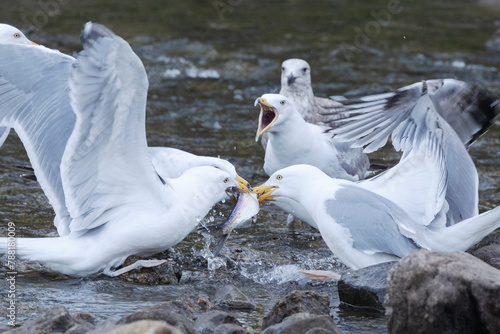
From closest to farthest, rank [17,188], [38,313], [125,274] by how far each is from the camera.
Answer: [38,313]
[125,274]
[17,188]

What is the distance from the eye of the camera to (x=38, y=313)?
4938 millimetres

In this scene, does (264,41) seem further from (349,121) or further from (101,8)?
(349,121)

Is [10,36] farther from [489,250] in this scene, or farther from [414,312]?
[414,312]

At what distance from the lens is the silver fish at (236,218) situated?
5.82 meters

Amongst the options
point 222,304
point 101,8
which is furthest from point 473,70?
point 222,304

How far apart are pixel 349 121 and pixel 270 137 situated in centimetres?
81

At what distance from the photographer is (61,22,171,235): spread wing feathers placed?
15.8 ft

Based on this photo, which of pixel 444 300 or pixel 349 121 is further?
pixel 349 121

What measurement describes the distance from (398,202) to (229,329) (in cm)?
211

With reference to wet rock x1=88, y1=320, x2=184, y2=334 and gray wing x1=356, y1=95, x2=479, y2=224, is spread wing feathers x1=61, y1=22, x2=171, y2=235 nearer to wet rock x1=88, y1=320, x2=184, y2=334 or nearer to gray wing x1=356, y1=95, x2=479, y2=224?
wet rock x1=88, y1=320, x2=184, y2=334

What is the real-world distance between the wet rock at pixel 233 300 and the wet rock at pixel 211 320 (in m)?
0.41

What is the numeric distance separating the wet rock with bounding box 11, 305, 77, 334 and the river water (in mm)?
415

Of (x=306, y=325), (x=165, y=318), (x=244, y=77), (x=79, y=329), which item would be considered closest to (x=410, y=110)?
(x=306, y=325)

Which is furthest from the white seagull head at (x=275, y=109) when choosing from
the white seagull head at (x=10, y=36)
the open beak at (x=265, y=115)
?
the white seagull head at (x=10, y=36)
